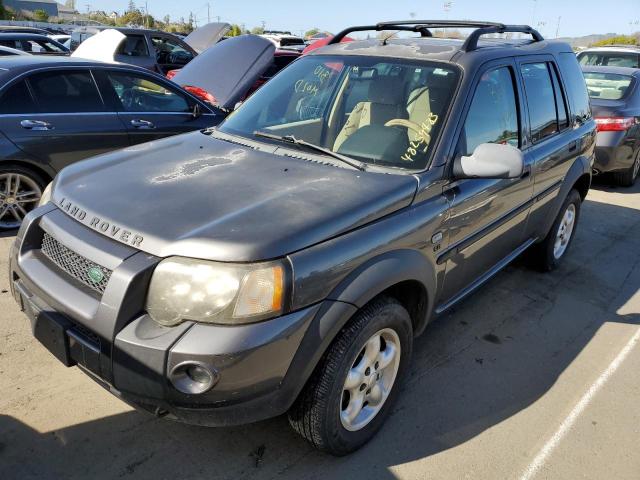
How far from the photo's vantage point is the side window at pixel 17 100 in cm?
472

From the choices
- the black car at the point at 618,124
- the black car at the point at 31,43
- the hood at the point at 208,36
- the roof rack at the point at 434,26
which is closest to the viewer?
the roof rack at the point at 434,26

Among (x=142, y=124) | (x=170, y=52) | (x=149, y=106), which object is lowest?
(x=170, y=52)

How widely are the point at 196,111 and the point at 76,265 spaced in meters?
3.95

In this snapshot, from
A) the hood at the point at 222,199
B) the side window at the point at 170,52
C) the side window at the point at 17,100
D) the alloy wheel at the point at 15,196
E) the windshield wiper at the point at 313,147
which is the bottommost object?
the alloy wheel at the point at 15,196

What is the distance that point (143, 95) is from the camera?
18.6 ft

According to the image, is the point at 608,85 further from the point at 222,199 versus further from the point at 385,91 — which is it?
the point at 222,199

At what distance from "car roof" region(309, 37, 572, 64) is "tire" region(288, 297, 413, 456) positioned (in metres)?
1.53

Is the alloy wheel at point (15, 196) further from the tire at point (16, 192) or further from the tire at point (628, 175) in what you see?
the tire at point (628, 175)

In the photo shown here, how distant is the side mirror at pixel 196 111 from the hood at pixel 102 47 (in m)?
3.28

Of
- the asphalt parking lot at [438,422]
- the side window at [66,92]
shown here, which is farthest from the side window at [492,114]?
the side window at [66,92]

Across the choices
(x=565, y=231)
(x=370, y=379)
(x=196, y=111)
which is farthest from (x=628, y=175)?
(x=370, y=379)

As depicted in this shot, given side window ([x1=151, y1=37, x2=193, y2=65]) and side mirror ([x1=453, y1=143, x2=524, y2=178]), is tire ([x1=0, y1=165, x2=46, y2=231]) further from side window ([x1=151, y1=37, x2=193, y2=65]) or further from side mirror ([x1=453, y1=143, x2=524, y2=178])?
side window ([x1=151, y1=37, x2=193, y2=65])

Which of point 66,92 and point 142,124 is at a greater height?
point 66,92

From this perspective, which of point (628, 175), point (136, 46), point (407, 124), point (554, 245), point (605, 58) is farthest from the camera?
→ point (136, 46)
